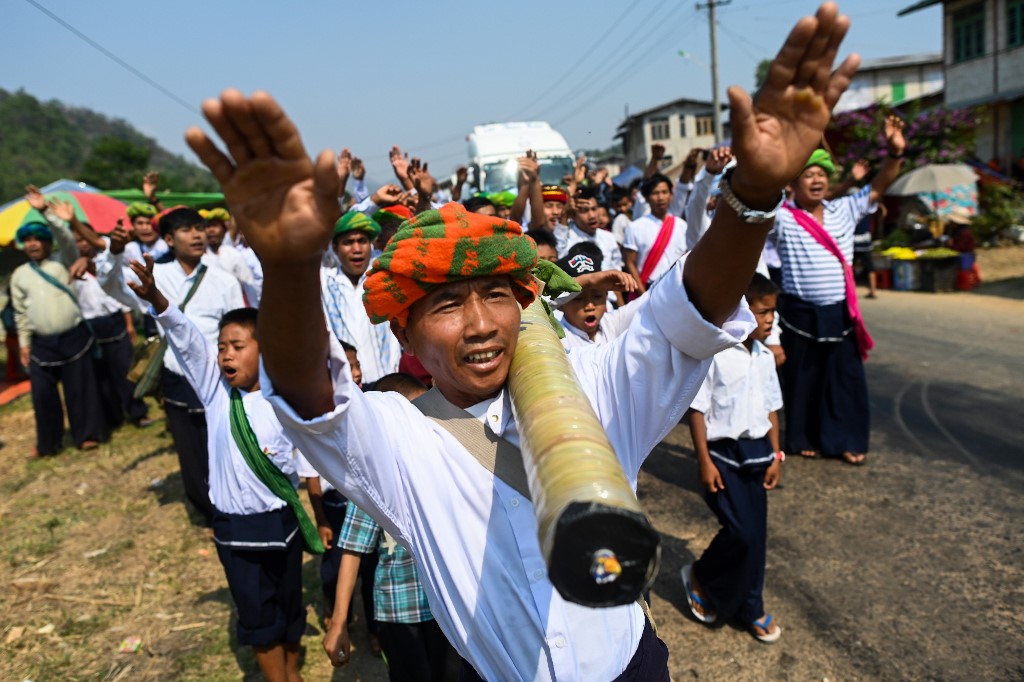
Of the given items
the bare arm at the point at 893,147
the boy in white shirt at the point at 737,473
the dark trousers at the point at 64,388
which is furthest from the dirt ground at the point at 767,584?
the bare arm at the point at 893,147

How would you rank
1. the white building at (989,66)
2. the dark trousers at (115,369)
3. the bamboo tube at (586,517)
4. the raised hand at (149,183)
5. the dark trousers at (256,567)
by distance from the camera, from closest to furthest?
1. the bamboo tube at (586,517)
2. the dark trousers at (256,567)
3. the raised hand at (149,183)
4. the dark trousers at (115,369)
5. the white building at (989,66)

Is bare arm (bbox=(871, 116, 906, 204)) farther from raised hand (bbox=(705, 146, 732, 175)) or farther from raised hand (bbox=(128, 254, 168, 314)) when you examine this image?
raised hand (bbox=(128, 254, 168, 314))

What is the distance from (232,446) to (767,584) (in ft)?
9.26

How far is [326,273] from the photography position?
4.54 m

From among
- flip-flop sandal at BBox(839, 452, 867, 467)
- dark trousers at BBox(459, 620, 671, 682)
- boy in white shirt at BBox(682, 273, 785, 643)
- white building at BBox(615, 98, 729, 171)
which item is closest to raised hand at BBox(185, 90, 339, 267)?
dark trousers at BBox(459, 620, 671, 682)

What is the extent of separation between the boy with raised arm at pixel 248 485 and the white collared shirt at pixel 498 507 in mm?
1695

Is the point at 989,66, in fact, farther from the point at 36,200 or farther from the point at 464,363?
the point at 464,363

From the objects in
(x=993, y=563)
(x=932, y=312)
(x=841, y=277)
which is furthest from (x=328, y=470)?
(x=932, y=312)

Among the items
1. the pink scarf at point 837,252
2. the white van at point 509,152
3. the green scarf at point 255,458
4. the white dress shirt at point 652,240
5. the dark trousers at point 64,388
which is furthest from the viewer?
the white van at point 509,152

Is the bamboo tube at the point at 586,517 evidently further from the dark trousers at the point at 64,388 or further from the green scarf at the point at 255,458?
the dark trousers at the point at 64,388

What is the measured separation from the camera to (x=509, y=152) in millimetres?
14445

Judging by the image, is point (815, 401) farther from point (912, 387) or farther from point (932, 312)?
point (932, 312)

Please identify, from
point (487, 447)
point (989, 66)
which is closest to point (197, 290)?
point (487, 447)

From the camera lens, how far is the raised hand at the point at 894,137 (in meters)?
4.96
